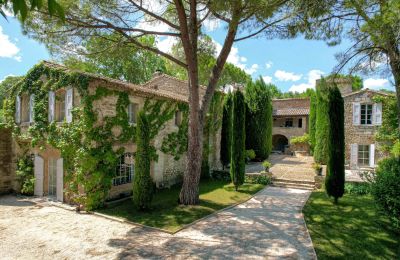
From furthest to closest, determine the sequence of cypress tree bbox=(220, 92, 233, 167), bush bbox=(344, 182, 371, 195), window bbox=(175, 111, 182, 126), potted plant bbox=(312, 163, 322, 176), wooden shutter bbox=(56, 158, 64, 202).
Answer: cypress tree bbox=(220, 92, 233, 167), window bbox=(175, 111, 182, 126), potted plant bbox=(312, 163, 322, 176), bush bbox=(344, 182, 371, 195), wooden shutter bbox=(56, 158, 64, 202)

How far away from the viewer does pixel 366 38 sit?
9.82 metres

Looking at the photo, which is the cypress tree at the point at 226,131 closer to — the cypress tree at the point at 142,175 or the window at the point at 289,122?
the cypress tree at the point at 142,175

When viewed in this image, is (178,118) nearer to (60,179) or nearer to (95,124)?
(95,124)

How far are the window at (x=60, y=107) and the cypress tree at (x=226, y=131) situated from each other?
12.1m

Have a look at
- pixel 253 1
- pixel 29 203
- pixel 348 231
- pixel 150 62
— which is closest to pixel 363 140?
pixel 348 231

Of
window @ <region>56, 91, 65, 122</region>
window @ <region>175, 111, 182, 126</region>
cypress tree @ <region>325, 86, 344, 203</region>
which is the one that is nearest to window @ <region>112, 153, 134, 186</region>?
window @ <region>56, 91, 65, 122</region>

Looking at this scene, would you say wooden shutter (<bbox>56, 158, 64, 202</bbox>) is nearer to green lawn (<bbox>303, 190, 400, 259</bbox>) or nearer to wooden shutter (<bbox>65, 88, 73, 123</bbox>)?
wooden shutter (<bbox>65, 88, 73, 123</bbox>)

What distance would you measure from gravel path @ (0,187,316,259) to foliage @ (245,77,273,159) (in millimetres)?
13079

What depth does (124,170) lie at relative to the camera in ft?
43.9

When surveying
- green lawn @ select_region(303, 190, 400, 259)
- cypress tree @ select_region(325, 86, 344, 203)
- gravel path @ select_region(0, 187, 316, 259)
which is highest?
cypress tree @ select_region(325, 86, 344, 203)

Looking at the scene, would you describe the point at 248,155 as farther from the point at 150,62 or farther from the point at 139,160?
the point at 150,62

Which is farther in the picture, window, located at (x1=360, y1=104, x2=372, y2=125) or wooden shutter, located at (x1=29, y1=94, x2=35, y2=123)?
window, located at (x1=360, y1=104, x2=372, y2=125)

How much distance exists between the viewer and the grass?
9.62 m

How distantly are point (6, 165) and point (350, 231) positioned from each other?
1703 centimetres
